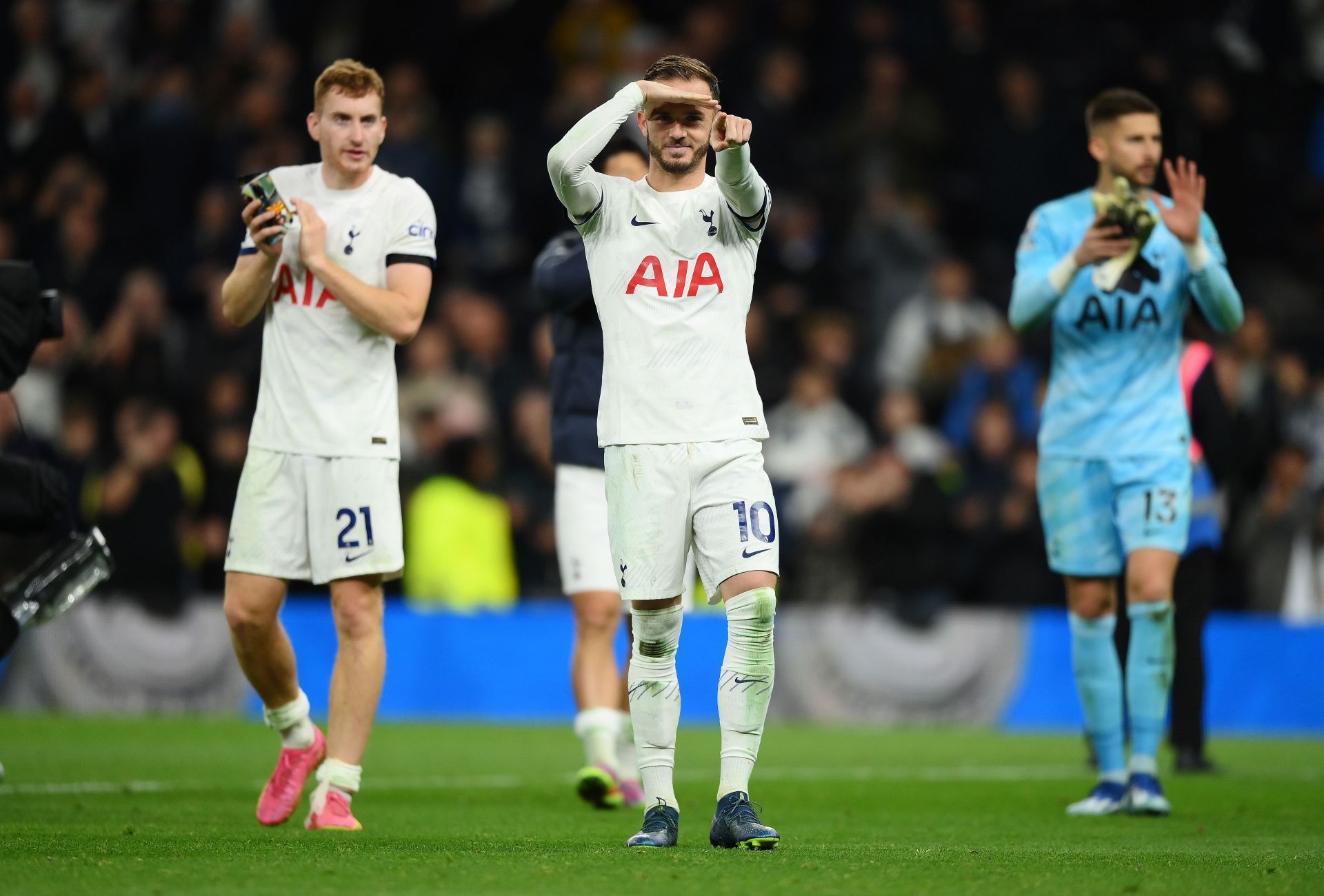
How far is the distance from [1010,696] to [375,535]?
7842mm

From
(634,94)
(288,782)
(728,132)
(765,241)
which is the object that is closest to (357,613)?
(288,782)

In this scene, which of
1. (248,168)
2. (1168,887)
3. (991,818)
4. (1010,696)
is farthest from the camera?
(248,168)

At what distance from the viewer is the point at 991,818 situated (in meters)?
7.51

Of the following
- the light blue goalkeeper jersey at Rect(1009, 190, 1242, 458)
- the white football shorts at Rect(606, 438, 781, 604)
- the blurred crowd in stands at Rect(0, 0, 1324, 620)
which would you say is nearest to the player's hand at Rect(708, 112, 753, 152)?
the white football shorts at Rect(606, 438, 781, 604)

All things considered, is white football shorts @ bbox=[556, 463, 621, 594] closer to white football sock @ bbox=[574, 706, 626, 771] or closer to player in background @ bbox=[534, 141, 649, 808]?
player in background @ bbox=[534, 141, 649, 808]

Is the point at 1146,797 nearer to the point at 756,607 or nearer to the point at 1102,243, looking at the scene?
the point at 1102,243

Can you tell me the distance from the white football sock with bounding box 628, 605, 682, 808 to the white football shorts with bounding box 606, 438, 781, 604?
0.11m

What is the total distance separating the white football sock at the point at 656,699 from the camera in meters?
6.11

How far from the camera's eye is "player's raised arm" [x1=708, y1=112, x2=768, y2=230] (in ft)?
19.3

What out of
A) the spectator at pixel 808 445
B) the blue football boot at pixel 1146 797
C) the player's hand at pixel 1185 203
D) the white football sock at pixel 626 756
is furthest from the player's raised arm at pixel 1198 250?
the spectator at pixel 808 445

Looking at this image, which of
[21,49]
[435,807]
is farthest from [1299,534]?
[21,49]

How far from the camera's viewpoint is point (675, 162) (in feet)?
20.2

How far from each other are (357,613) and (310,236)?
140cm

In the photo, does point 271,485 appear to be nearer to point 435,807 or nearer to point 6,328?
point 6,328
